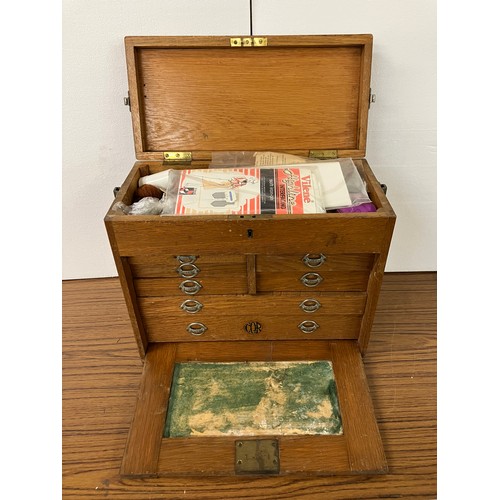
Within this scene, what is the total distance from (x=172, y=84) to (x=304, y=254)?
29.1 inches

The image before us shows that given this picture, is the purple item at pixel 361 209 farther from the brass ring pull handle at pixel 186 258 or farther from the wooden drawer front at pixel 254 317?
the brass ring pull handle at pixel 186 258

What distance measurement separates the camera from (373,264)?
5.09 ft

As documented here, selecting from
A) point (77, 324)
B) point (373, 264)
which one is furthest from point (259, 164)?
point (77, 324)

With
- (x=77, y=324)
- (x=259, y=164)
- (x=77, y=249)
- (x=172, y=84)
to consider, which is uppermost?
(x=172, y=84)

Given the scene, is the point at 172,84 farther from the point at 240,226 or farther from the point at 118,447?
the point at 118,447

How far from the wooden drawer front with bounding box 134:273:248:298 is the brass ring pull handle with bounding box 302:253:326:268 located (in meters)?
0.20

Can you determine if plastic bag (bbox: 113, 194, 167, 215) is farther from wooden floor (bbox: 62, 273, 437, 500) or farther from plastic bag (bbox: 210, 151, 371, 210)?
wooden floor (bbox: 62, 273, 437, 500)

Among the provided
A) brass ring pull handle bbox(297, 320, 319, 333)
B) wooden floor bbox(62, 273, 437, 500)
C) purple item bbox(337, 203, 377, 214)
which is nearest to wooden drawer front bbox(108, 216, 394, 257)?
purple item bbox(337, 203, 377, 214)

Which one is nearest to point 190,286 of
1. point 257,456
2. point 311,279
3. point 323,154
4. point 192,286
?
point 192,286

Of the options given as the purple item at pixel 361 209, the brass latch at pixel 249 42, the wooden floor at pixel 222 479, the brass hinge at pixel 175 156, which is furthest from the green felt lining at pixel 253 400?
the brass latch at pixel 249 42

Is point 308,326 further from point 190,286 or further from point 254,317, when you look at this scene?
point 190,286

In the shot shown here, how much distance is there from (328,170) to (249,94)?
1.24 ft

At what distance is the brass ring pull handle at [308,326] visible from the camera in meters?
1.73

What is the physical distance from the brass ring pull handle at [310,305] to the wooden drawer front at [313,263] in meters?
0.13
